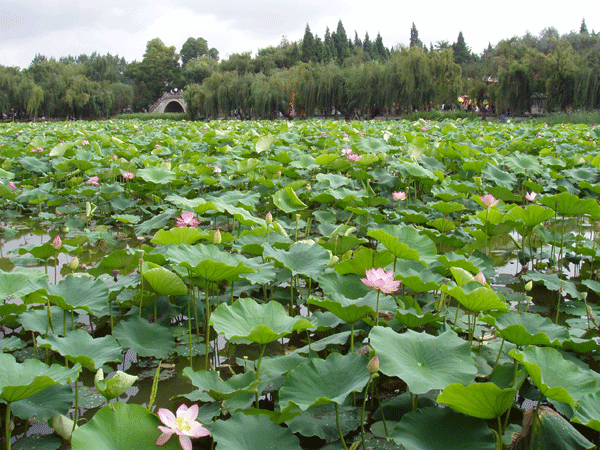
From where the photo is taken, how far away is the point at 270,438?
2.84 feet

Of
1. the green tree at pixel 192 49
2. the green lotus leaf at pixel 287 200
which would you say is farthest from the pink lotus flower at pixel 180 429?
the green tree at pixel 192 49

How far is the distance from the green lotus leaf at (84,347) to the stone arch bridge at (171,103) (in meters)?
49.7

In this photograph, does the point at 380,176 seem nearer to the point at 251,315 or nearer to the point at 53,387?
the point at 251,315

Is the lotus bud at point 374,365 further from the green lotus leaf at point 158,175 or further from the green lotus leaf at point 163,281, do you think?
the green lotus leaf at point 158,175

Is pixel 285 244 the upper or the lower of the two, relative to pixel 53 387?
upper

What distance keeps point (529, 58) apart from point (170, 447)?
2100cm

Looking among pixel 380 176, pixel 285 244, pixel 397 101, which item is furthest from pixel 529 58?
pixel 285 244

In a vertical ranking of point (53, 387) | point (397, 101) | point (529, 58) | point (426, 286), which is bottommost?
point (53, 387)

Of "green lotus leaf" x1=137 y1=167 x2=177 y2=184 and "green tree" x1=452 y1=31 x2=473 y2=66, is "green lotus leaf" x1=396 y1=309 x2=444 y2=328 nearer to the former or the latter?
"green lotus leaf" x1=137 y1=167 x2=177 y2=184

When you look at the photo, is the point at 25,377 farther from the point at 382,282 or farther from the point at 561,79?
the point at 561,79

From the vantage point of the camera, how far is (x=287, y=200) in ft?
7.64

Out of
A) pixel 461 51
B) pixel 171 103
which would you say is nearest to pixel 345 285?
pixel 461 51

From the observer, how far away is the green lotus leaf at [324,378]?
0.94 meters

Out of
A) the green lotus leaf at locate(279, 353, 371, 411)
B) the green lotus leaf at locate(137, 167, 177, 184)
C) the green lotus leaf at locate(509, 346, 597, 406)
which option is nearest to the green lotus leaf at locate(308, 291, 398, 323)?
the green lotus leaf at locate(279, 353, 371, 411)
